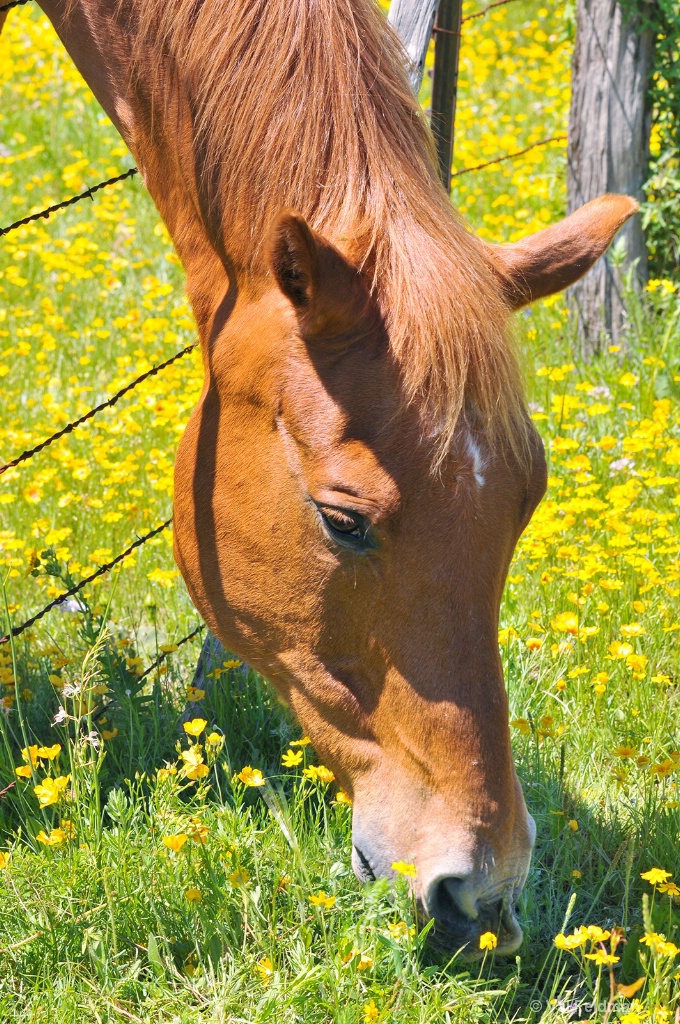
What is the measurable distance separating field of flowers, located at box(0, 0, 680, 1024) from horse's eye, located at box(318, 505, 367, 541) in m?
0.54

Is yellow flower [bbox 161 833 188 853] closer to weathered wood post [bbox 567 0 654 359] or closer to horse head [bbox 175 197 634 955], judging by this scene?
horse head [bbox 175 197 634 955]

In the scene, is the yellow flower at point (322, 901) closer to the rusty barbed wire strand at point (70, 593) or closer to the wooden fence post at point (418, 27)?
the rusty barbed wire strand at point (70, 593)

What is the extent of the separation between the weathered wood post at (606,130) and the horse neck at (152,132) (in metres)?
3.00

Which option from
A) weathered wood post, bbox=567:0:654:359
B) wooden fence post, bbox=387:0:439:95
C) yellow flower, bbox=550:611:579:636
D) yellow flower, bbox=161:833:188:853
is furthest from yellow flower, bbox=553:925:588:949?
weathered wood post, bbox=567:0:654:359

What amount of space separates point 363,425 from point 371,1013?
1.14 metres

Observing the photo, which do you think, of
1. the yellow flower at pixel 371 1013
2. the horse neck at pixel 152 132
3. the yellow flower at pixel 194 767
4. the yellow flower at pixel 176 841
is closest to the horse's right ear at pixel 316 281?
the horse neck at pixel 152 132

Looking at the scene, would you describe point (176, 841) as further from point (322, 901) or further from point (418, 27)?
point (418, 27)

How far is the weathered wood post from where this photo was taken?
5.18 metres

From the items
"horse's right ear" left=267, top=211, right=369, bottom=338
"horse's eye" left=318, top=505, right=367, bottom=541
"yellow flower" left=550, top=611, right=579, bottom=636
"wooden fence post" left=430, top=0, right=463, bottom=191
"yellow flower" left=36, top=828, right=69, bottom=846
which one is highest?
"wooden fence post" left=430, top=0, right=463, bottom=191

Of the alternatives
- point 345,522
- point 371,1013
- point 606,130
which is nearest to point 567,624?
point 345,522

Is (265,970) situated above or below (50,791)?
below

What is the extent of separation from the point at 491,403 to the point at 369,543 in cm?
36

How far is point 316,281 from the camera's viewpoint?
79.8 inches

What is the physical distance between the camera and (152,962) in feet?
7.41
